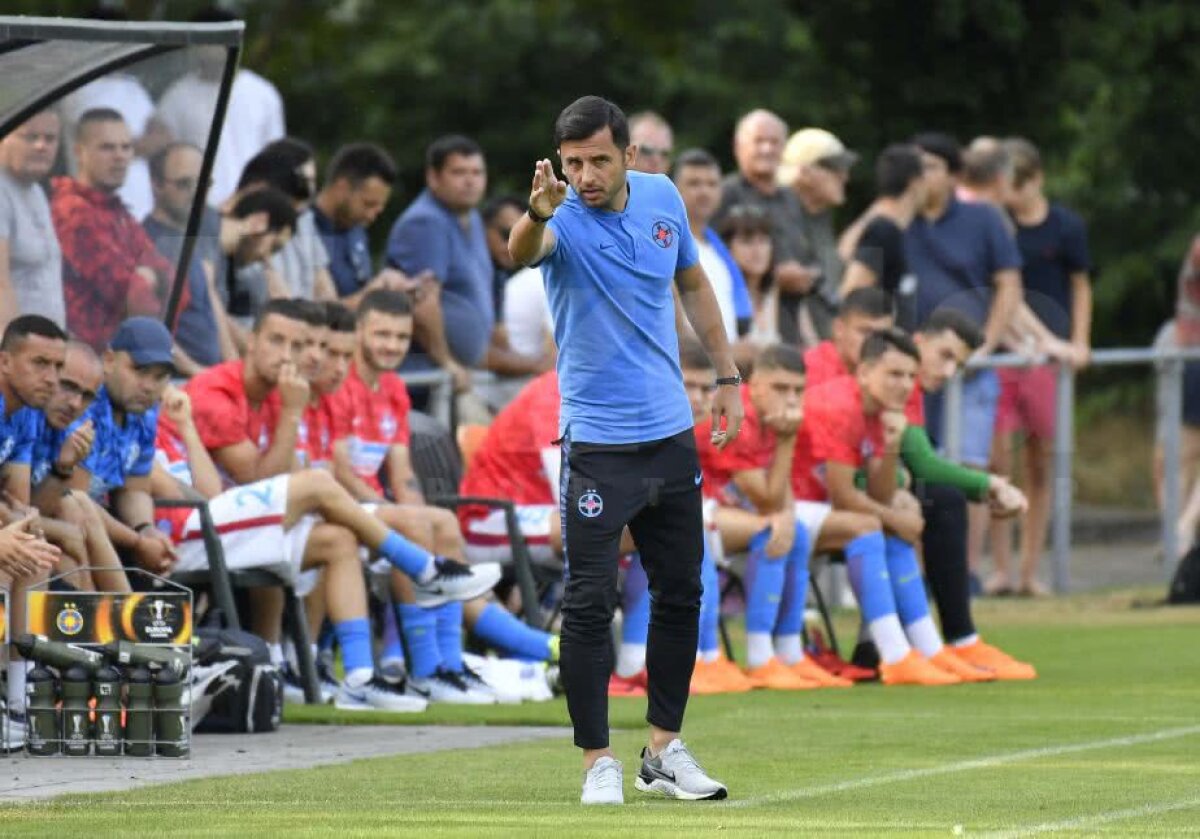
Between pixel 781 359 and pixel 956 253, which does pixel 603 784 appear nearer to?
pixel 781 359

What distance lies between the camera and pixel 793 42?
2661cm

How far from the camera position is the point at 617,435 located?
9102mm

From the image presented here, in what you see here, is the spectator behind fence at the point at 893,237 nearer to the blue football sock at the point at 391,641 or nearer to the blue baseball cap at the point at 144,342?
the blue football sock at the point at 391,641

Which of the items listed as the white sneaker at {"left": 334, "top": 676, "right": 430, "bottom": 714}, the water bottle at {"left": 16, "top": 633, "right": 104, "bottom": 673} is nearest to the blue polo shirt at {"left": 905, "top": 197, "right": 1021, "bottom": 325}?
the white sneaker at {"left": 334, "top": 676, "right": 430, "bottom": 714}

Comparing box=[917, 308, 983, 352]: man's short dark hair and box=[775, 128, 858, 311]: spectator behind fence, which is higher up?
box=[775, 128, 858, 311]: spectator behind fence

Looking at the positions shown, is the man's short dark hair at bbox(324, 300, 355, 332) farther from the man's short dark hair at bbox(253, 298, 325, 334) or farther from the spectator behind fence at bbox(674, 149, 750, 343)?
the spectator behind fence at bbox(674, 149, 750, 343)

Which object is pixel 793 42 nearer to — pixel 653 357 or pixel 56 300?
pixel 56 300

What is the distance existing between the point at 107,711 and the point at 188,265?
3027 mm

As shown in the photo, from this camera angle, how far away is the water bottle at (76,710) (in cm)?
1048

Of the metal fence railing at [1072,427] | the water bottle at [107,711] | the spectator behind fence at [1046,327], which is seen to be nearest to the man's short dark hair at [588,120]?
the water bottle at [107,711]

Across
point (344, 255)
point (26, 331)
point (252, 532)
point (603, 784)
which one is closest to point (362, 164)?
point (344, 255)

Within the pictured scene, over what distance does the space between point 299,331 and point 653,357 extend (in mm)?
3984

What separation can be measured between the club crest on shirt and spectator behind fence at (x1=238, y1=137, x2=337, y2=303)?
5411mm

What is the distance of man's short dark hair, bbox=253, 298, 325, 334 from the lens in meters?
12.9
